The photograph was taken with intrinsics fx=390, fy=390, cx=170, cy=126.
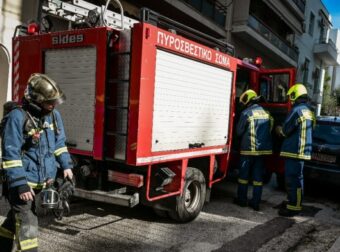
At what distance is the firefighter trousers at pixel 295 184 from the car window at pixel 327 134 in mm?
1414

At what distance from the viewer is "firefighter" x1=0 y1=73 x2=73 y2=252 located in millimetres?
2908

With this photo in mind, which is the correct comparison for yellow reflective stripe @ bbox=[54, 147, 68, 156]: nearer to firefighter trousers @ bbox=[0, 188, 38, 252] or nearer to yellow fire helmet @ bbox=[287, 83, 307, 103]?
firefighter trousers @ bbox=[0, 188, 38, 252]

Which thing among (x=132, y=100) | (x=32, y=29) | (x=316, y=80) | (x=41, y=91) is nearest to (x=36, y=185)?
(x=41, y=91)

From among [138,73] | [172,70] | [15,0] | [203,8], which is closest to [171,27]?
[172,70]

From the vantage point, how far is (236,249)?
429 cm

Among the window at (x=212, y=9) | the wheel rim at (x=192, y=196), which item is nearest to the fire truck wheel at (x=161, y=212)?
the wheel rim at (x=192, y=196)

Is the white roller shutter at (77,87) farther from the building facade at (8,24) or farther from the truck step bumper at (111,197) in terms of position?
the building facade at (8,24)

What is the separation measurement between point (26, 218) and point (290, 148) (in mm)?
4174

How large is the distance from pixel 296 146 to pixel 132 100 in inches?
116

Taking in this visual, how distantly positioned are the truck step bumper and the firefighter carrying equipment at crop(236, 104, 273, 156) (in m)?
2.45

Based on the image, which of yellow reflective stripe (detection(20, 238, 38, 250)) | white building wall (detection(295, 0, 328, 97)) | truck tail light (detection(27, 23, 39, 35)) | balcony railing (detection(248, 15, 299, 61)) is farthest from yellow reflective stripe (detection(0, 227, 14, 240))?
white building wall (detection(295, 0, 328, 97))

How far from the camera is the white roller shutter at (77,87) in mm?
4484

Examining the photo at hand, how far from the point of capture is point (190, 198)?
5.30 meters

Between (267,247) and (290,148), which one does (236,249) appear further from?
(290,148)
